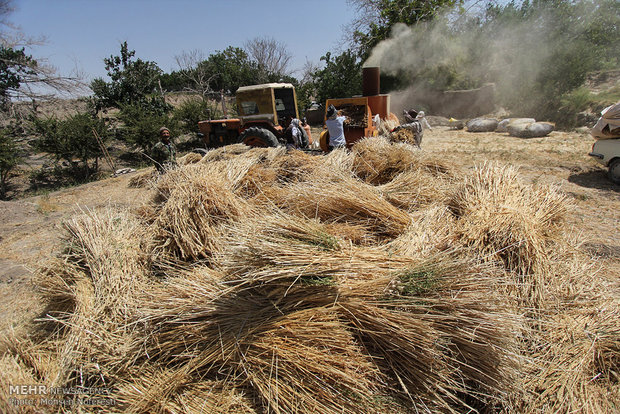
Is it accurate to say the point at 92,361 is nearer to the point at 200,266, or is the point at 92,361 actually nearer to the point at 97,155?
the point at 200,266

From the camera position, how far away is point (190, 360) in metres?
1.82

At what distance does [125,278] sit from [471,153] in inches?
388

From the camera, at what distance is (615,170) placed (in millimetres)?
5766

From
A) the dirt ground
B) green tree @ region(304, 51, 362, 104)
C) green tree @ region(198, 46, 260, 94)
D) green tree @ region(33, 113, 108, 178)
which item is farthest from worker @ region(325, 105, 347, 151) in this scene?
green tree @ region(198, 46, 260, 94)

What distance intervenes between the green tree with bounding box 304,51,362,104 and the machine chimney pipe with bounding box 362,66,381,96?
11675mm

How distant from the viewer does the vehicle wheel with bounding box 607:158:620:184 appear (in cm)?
573

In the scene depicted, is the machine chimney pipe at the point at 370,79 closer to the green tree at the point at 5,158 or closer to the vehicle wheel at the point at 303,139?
the vehicle wheel at the point at 303,139

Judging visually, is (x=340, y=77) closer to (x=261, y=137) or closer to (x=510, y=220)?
(x=261, y=137)

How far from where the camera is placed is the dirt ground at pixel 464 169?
3.21m

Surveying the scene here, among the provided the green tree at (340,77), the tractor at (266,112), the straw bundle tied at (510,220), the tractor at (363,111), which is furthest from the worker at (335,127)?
the green tree at (340,77)

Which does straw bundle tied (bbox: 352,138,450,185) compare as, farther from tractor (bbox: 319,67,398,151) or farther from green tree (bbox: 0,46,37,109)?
green tree (bbox: 0,46,37,109)

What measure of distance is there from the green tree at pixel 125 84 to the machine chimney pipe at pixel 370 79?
1244cm

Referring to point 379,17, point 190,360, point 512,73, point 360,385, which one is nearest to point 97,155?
point 190,360

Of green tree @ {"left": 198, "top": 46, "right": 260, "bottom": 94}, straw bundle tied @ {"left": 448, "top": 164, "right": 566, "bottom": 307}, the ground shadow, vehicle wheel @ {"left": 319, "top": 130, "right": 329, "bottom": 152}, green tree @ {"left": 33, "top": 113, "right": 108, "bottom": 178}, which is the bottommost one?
the ground shadow
